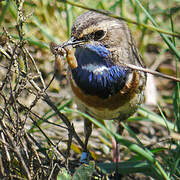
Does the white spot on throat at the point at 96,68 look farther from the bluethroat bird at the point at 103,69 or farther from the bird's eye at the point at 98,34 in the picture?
the bird's eye at the point at 98,34

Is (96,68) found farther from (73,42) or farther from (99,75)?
(73,42)

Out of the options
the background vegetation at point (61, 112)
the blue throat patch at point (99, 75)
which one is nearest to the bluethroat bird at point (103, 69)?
the blue throat patch at point (99, 75)

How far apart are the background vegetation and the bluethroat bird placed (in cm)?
20

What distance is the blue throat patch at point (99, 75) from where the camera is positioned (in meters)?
2.88

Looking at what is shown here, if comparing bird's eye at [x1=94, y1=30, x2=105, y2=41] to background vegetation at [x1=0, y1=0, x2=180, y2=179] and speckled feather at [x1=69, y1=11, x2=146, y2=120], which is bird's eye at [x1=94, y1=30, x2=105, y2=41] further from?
background vegetation at [x1=0, y1=0, x2=180, y2=179]

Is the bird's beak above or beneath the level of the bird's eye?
beneath

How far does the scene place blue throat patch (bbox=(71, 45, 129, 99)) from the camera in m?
2.88

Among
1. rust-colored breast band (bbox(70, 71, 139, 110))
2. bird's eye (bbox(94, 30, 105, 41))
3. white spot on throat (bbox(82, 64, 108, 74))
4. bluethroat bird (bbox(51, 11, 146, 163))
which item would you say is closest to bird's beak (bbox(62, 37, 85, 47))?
bluethroat bird (bbox(51, 11, 146, 163))

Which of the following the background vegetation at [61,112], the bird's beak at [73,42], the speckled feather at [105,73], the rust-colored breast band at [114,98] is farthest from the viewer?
the rust-colored breast band at [114,98]

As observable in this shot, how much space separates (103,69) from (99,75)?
0.19 feet

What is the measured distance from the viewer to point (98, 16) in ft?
9.19

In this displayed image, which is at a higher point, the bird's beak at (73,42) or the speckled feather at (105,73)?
the bird's beak at (73,42)

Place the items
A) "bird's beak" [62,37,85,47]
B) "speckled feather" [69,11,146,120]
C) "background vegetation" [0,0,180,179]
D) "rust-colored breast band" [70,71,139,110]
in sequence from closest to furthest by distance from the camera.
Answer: "background vegetation" [0,0,180,179]
"bird's beak" [62,37,85,47]
"speckled feather" [69,11,146,120]
"rust-colored breast band" [70,71,139,110]

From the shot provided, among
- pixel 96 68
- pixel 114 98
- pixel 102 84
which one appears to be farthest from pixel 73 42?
pixel 114 98
